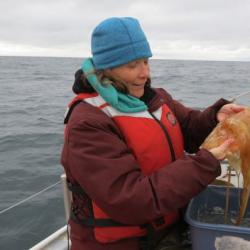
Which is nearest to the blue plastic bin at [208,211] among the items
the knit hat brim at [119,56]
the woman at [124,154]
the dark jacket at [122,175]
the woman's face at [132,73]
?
the woman at [124,154]

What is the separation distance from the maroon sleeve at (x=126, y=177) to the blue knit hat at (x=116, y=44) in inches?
15.9

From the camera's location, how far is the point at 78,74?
8.70 feet

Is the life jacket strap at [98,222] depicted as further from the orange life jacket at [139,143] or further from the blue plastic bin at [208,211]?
the blue plastic bin at [208,211]

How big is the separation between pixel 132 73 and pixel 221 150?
67 cm

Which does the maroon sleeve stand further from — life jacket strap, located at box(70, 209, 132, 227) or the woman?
life jacket strap, located at box(70, 209, 132, 227)

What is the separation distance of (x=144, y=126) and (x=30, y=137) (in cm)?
1071

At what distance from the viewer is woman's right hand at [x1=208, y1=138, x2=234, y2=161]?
234 centimetres

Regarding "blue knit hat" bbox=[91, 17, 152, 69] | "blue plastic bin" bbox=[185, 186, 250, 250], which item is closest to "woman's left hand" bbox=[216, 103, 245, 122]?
"blue plastic bin" bbox=[185, 186, 250, 250]

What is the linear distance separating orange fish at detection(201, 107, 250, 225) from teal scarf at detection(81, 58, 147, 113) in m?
0.47

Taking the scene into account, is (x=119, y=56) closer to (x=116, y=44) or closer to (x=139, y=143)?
(x=116, y=44)

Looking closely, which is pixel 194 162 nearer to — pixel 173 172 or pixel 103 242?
pixel 173 172

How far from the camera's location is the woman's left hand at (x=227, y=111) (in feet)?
9.65

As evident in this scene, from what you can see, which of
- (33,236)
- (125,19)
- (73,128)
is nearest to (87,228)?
(73,128)

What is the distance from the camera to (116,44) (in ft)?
8.35
